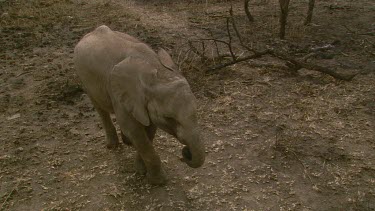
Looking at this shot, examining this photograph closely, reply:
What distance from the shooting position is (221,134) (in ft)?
14.0

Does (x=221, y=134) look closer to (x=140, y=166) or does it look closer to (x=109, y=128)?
(x=140, y=166)

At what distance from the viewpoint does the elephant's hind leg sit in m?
3.86

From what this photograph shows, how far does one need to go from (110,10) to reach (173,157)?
17.3ft

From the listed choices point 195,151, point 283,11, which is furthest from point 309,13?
point 195,151

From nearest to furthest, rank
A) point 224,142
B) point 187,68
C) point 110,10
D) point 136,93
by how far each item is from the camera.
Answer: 1. point 136,93
2. point 224,142
3. point 187,68
4. point 110,10

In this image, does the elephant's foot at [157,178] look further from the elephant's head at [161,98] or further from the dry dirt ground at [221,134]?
the elephant's head at [161,98]

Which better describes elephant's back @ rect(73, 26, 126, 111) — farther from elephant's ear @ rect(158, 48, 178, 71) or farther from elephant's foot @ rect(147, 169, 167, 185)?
elephant's foot @ rect(147, 169, 167, 185)

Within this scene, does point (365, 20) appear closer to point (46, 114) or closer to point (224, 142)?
point (224, 142)

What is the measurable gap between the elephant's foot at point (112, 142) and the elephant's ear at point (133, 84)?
3.26ft

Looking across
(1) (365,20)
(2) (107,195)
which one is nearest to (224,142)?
(2) (107,195)

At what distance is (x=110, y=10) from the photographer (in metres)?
8.33

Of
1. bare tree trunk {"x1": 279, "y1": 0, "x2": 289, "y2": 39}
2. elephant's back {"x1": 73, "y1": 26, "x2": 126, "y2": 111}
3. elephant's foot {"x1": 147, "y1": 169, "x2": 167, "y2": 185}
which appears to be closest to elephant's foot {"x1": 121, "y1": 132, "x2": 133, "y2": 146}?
elephant's back {"x1": 73, "y1": 26, "x2": 126, "y2": 111}

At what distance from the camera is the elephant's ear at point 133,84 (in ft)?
9.39

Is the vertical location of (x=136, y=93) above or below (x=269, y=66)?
above
